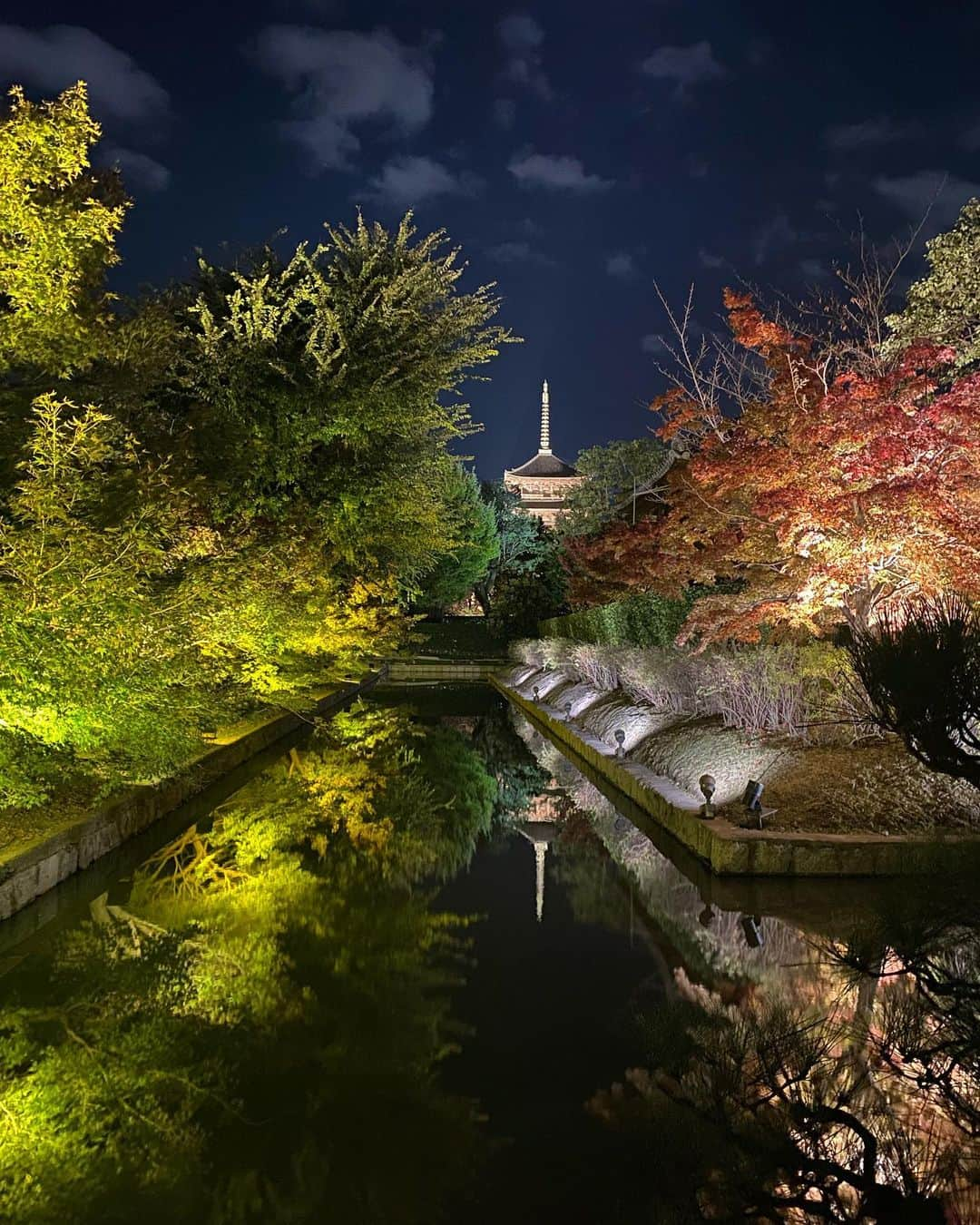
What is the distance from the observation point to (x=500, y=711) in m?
28.6

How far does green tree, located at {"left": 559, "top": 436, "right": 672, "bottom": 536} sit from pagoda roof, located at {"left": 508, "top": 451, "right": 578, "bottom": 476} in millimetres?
50888

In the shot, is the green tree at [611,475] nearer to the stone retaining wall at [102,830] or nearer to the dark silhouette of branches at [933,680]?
the stone retaining wall at [102,830]

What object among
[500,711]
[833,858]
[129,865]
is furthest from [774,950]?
[500,711]

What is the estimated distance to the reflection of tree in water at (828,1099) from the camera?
3.71 metres

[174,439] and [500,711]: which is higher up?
[174,439]

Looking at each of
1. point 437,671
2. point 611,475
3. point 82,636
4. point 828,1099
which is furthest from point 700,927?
Answer: point 437,671

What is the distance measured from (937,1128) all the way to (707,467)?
11.2m

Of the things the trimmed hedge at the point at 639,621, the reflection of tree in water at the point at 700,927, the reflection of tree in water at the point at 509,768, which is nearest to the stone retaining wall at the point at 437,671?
the trimmed hedge at the point at 639,621

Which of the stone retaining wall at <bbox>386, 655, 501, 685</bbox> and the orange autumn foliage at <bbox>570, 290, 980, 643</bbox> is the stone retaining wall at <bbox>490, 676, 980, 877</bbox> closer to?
the orange autumn foliage at <bbox>570, 290, 980, 643</bbox>

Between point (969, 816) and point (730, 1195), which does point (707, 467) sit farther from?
point (730, 1195)

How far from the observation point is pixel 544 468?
287ft

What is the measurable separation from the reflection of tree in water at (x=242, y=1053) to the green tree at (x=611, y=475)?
25221 mm

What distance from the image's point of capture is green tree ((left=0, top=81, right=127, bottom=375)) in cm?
962

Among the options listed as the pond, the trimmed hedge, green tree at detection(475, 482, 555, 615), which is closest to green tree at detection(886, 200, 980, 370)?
the trimmed hedge
